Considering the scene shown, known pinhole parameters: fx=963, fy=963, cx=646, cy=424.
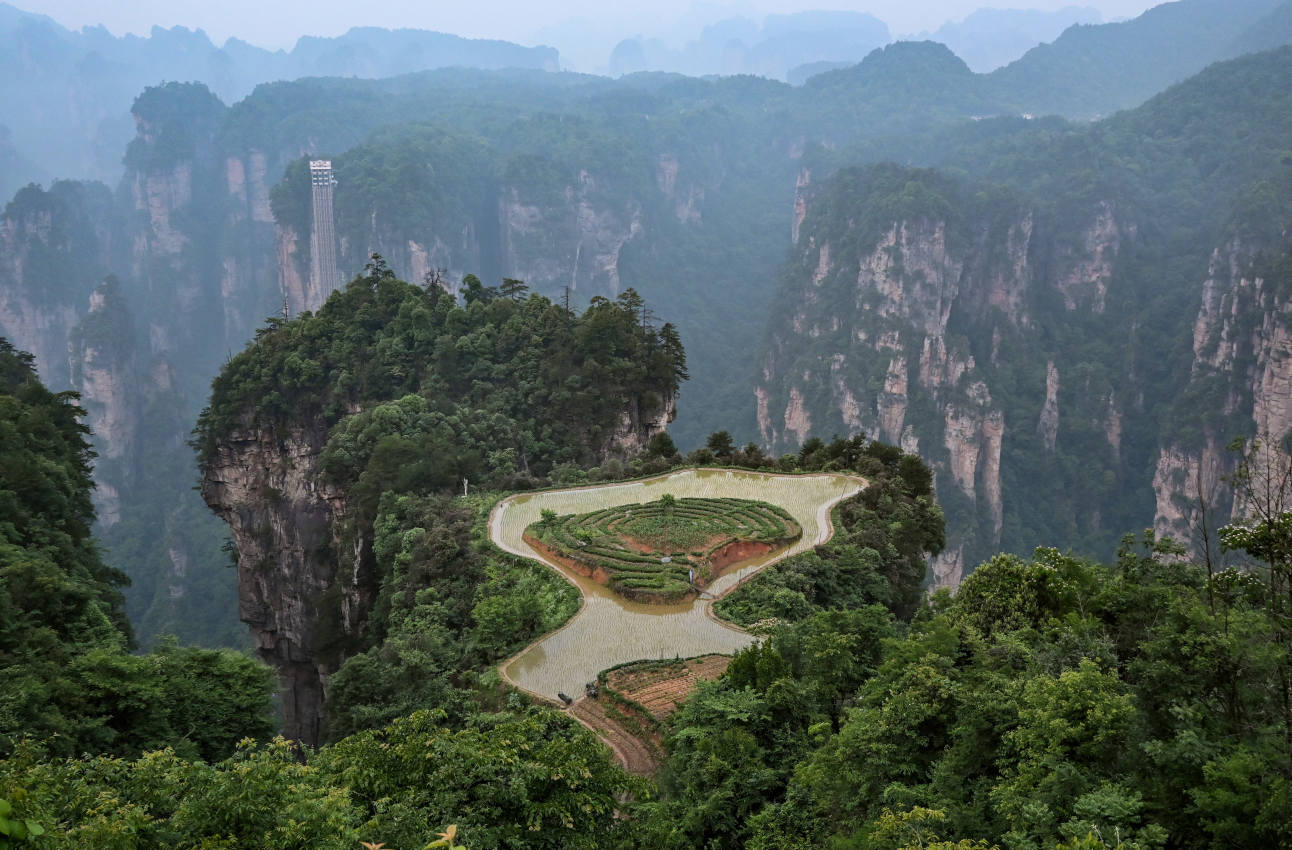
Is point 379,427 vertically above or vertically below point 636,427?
above

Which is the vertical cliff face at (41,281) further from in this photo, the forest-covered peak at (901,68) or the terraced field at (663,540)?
the forest-covered peak at (901,68)

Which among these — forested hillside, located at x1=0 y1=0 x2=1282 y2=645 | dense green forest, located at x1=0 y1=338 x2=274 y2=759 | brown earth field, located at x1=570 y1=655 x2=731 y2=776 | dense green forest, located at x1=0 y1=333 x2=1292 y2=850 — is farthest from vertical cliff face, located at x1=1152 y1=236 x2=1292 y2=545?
dense green forest, located at x1=0 y1=338 x2=274 y2=759

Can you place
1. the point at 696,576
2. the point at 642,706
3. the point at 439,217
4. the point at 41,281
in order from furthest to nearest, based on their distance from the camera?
1. the point at 41,281
2. the point at 439,217
3. the point at 696,576
4. the point at 642,706

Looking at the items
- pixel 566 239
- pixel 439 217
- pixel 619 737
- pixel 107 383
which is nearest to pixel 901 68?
pixel 566 239

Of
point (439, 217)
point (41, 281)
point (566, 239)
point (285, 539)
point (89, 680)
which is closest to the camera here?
point (89, 680)

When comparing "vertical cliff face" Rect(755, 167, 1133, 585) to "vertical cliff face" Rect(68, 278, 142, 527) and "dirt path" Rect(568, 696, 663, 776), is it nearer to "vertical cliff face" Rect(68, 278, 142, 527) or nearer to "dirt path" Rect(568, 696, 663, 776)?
"dirt path" Rect(568, 696, 663, 776)

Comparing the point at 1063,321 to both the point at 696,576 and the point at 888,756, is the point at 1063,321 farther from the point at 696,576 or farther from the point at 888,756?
the point at 888,756

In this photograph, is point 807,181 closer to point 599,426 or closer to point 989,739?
point 599,426

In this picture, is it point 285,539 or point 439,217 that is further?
point 439,217
